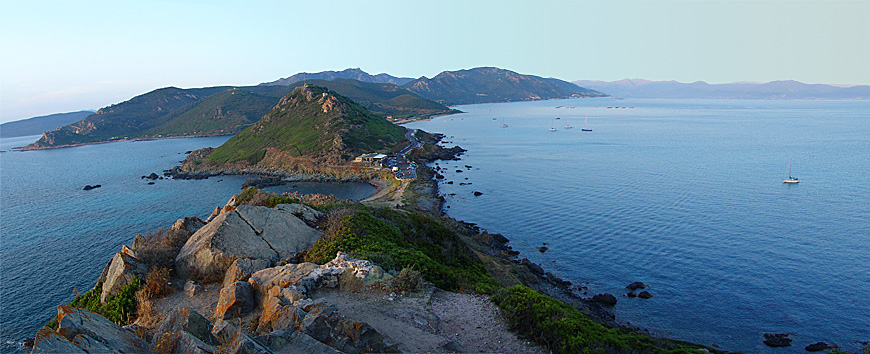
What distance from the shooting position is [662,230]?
41.5m

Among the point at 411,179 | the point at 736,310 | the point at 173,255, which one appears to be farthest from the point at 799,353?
the point at 411,179

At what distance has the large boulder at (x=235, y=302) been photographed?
12.8 meters

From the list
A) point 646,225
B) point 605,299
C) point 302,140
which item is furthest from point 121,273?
point 302,140

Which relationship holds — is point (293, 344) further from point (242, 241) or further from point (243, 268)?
point (242, 241)

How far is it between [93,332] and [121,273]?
8.38 m

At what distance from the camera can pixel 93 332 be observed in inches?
338

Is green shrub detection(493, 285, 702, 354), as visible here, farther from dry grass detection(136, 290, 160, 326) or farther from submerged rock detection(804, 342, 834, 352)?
submerged rock detection(804, 342, 834, 352)

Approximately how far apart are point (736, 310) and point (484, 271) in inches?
704

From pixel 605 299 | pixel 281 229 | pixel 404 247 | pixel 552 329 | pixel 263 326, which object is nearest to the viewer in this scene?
pixel 263 326

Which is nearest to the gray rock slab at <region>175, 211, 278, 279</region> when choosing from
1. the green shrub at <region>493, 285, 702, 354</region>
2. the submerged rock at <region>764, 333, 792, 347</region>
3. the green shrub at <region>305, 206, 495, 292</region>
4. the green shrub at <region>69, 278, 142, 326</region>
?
the green shrub at <region>69, 278, 142, 326</region>

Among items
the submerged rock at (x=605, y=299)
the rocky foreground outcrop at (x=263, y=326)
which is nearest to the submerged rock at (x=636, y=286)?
the submerged rock at (x=605, y=299)

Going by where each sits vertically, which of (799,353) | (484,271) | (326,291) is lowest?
(799,353)

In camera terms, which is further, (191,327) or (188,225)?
(188,225)

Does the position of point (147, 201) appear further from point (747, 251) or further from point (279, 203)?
point (747, 251)
